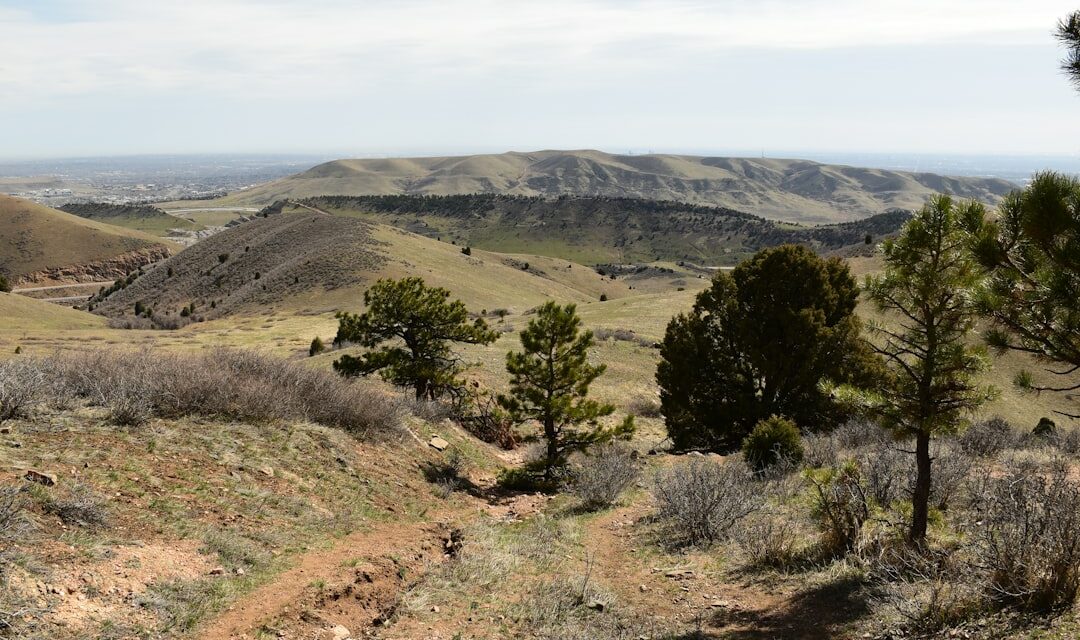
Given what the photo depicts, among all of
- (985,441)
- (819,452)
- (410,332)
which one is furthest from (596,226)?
(819,452)

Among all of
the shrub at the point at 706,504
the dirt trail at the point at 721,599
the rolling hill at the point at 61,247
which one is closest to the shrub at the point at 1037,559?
the dirt trail at the point at 721,599

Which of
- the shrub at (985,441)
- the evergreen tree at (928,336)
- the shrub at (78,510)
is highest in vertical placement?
the evergreen tree at (928,336)

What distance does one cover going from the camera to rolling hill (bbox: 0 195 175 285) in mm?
109375

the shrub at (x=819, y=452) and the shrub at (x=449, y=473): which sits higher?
the shrub at (x=819, y=452)

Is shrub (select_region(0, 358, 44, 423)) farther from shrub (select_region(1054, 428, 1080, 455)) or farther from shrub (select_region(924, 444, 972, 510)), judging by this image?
shrub (select_region(1054, 428, 1080, 455))

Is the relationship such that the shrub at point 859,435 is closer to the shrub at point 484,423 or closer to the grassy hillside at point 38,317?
the shrub at point 484,423

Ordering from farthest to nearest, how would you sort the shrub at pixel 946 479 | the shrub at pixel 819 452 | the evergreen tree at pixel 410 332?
the evergreen tree at pixel 410 332, the shrub at pixel 819 452, the shrub at pixel 946 479

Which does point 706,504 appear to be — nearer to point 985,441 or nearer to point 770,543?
point 770,543

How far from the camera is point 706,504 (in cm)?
1098

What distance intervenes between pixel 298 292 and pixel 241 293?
392 inches

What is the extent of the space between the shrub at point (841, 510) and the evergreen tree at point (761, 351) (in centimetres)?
896

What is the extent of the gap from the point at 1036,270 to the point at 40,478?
11.7 m

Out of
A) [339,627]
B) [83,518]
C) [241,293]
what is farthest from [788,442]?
[241,293]

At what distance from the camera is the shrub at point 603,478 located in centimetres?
1398
